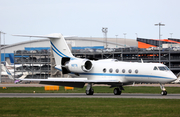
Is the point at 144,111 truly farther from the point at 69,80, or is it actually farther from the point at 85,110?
the point at 69,80

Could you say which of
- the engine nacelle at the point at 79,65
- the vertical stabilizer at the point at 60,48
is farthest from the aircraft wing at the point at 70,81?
the vertical stabilizer at the point at 60,48

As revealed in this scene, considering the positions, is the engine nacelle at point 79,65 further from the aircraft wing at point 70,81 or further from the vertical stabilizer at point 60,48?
the vertical stabilizer at point 60,48

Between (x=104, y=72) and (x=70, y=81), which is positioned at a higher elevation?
(x=104, y=72)

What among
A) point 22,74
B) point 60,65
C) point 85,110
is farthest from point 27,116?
point 22,74

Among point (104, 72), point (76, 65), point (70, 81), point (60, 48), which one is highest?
point (60, 48)

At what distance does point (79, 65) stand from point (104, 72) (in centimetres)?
276

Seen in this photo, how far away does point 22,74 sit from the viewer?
85000 millimetres

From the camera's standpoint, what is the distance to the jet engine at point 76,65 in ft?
108

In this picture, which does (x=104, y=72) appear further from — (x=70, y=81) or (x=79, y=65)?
(x=70, y=81)

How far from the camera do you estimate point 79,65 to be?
32.8 metres

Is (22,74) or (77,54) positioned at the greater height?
(77,54)

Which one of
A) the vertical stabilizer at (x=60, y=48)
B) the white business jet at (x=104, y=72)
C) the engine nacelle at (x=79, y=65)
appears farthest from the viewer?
the vertical stabilizer at (x=60, y=48)

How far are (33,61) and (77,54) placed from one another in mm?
12862

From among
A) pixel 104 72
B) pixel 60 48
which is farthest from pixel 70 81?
pixel 60 48
